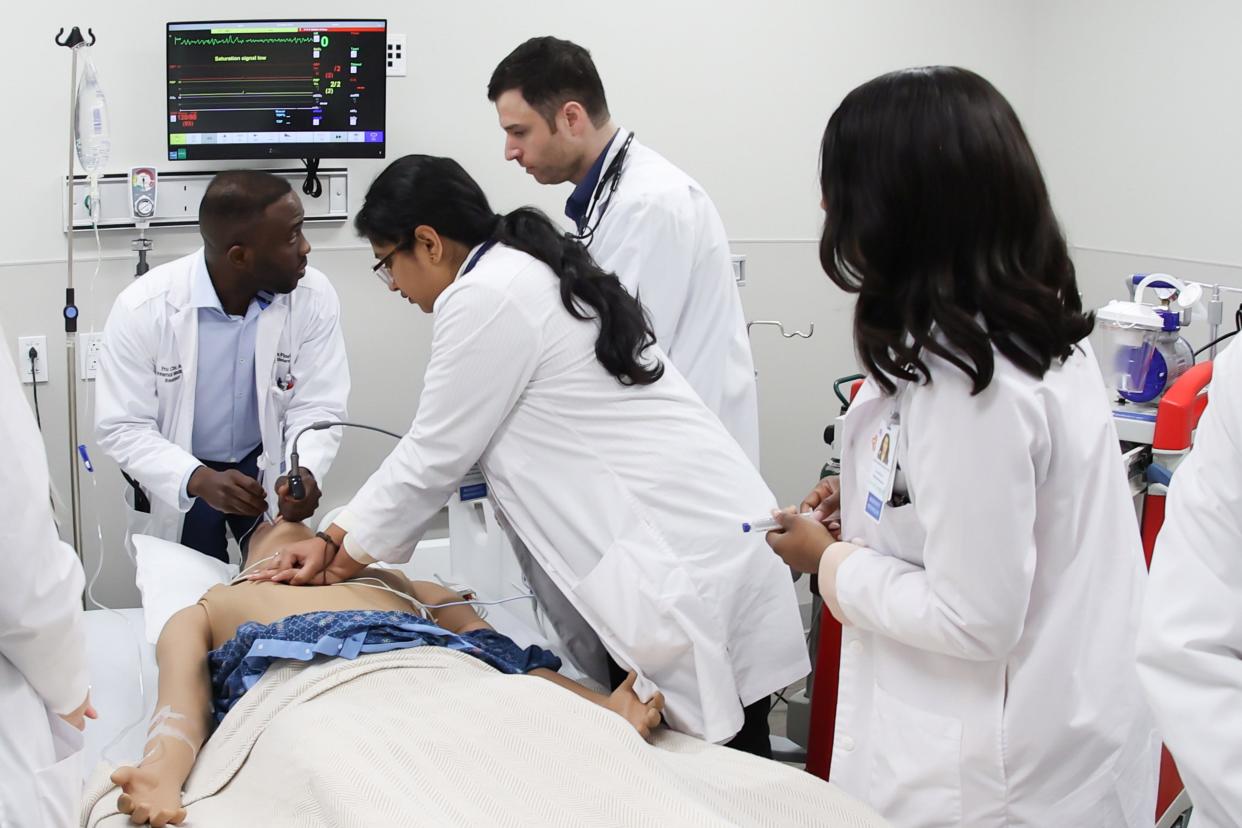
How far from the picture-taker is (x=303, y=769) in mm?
1440

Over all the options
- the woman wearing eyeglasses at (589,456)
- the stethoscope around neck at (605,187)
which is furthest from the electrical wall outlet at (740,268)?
the woman wearing eyeglasses at (589,456)

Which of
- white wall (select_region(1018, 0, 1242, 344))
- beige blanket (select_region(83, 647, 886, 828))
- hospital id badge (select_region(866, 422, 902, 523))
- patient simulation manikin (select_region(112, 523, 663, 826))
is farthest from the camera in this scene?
white wall (select_region(1018, 0, 1242, 344))

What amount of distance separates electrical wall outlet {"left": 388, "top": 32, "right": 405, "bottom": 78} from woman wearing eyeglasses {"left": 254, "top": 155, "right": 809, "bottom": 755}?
1.35 m

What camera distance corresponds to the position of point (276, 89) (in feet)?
9.77

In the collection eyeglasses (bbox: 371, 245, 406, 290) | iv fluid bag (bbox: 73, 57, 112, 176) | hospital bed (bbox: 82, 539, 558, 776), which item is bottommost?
hospital bed (bbox: 82, 539, 558, 776)

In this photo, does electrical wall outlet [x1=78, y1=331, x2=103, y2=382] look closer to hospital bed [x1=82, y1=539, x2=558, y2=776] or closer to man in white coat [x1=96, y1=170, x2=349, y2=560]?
man in white coat [x1=96, y1=170, x2=349, y2=560]

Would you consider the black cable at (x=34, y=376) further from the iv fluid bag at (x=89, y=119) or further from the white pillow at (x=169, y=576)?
the white pillow at (x=169, y=576)

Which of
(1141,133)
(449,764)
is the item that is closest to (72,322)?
(449,764)

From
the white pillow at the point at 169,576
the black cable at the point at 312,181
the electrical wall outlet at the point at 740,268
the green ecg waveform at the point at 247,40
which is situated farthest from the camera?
the electrical wall outlet at the point at 740,268

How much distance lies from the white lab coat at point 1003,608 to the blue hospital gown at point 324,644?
0.76 metres

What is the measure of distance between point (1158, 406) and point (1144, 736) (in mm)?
1003

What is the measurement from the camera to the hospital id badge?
4.09 feet

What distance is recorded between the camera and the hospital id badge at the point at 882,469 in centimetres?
125

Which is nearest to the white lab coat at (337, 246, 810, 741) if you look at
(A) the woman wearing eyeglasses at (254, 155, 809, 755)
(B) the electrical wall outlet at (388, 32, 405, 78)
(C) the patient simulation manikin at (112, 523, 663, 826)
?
(A) the woman wearing eyeglasses at (254, 155, 809, 755)
